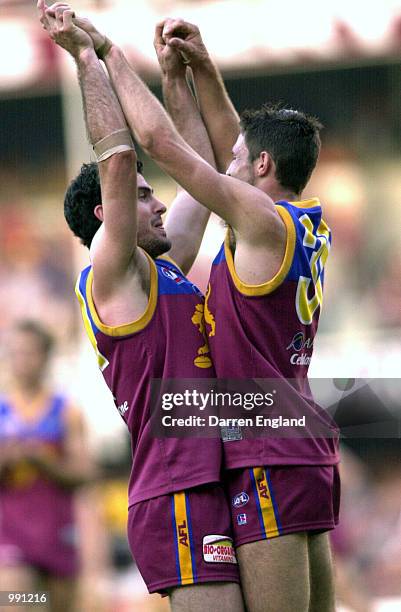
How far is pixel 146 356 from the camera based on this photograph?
4.19 metres

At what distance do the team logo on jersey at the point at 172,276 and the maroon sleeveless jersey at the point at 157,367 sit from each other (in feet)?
0.11

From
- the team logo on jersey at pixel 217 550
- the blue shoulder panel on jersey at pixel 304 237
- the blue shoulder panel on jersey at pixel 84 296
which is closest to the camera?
the team logo on jersey at pixel 217 550

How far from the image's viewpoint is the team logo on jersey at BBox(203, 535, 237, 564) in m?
4.01

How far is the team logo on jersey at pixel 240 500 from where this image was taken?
4.06 metres

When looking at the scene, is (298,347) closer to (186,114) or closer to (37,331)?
(186,114)

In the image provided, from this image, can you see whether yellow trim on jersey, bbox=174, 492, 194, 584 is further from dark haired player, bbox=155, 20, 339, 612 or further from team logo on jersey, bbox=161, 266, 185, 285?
team logo on jersey, bbox=161, 266, 185, 285

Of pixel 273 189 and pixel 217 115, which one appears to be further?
pixel 217 115

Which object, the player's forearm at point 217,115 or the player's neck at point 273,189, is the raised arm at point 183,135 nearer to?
the player's forearm at point 217,115

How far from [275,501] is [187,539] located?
0.33 m

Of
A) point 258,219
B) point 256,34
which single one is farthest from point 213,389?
point 256,34

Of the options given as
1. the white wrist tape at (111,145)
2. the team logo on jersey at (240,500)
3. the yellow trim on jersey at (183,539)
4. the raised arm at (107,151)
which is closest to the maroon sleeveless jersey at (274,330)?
the team logo on jersey at (240,500)

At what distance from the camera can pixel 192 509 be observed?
406 cm

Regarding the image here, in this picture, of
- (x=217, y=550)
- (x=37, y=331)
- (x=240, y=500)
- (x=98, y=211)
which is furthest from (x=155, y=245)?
(x=37, y=331)

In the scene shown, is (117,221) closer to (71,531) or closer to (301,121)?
(301,121)
